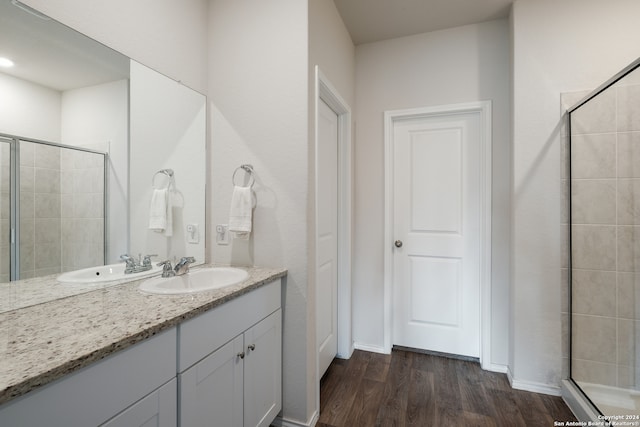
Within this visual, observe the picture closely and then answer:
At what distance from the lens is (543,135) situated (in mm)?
1956

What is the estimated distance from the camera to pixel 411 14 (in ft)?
7.15

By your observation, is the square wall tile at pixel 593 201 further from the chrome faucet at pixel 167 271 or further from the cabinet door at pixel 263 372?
the chrome faucet at pixel 167 271

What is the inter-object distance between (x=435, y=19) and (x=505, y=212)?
1561mm

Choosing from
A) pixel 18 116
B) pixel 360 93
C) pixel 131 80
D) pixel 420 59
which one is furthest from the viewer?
pixel 360 93

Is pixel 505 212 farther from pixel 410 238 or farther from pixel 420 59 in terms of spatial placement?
pixel 420 59

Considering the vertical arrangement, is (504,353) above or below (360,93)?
below

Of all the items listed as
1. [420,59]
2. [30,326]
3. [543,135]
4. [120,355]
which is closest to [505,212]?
[543,135]

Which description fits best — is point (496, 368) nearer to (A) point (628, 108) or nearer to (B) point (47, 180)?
(A) point (628, 108)

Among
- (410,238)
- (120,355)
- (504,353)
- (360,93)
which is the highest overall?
(360,93)

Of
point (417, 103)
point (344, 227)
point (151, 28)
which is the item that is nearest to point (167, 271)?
point (151, 28)

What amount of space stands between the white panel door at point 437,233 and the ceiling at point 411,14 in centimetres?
70

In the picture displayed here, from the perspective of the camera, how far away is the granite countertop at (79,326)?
62cm

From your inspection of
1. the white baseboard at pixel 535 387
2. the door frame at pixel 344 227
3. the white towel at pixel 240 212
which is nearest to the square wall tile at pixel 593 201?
the white baseboard at pixel 535 387

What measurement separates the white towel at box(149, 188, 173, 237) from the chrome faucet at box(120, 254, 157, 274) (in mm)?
161
